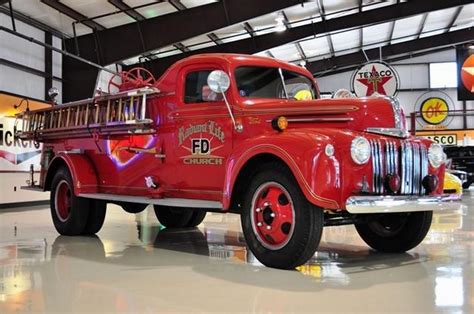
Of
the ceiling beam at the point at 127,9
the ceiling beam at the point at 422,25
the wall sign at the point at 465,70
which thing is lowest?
the wall sign at the point at 465,70

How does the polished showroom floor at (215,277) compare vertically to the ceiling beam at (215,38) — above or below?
below

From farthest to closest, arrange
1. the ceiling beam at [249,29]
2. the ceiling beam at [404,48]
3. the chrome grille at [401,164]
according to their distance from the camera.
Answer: the ceiling beam at [404,48]
the ceiling beam at [249,29]
the chrome grille at [401,164]

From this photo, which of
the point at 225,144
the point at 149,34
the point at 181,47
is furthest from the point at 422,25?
the point at 225,144

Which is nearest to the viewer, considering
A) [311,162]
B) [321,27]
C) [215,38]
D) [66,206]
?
[311,162]

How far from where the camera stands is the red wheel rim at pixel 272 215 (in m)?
4.34

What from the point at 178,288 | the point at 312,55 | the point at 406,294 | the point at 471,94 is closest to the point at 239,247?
the point at 178,288

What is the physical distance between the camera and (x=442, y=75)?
28453 millimetres

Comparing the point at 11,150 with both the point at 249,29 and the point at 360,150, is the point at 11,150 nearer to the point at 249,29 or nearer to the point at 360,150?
the point at 249,29

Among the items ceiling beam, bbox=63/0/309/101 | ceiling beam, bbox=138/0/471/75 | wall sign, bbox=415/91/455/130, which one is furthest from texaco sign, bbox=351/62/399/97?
wall sign, bbox=415/91/455/130

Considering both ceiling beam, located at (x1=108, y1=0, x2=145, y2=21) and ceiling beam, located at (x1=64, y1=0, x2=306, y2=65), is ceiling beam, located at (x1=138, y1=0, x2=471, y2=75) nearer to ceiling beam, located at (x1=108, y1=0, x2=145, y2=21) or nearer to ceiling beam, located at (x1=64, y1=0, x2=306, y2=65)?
ceiling beam, located at (x1=64, y1=0, x2=306, y2=65)

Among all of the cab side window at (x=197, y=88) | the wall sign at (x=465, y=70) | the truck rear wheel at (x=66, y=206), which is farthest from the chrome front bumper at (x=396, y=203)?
the wall sign at (x=465, y=70)

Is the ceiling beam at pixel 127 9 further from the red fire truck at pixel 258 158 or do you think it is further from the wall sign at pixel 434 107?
the wall sign at pixel 434 107

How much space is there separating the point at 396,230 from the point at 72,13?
9.55 meters

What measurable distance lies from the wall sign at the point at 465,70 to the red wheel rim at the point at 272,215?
10513 millimetres
